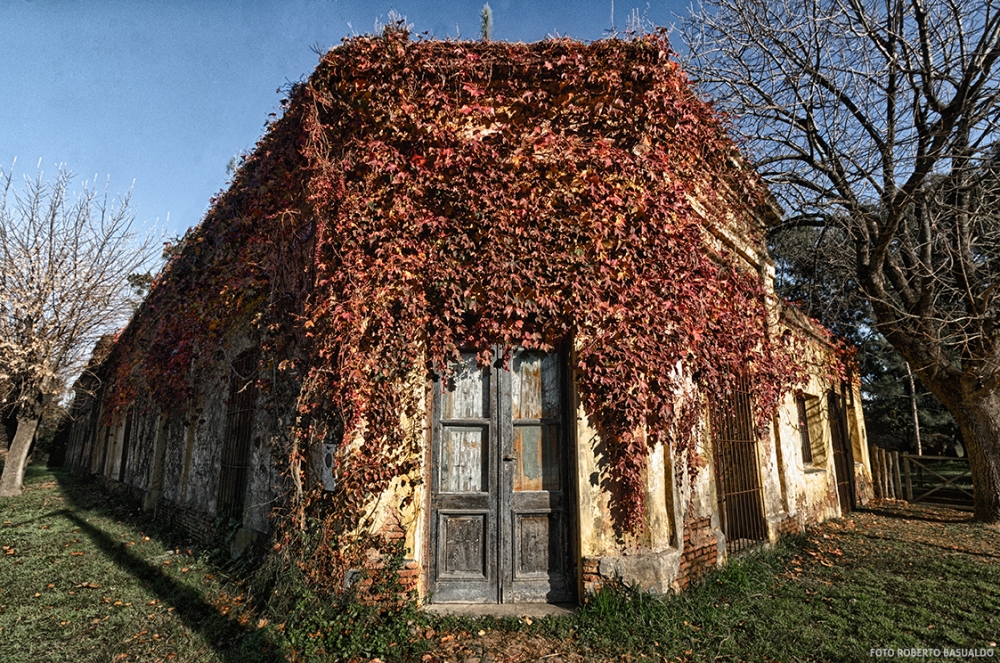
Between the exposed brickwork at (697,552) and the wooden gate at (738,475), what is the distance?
2.27 ft

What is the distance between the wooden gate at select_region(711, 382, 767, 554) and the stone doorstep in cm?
271

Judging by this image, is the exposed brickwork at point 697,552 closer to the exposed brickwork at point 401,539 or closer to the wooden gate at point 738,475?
the wooden gate at point 738,475

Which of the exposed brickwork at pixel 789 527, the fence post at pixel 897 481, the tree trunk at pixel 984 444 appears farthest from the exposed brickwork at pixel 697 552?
the fence post at pixel 897 481

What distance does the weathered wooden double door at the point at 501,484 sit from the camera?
4.90m

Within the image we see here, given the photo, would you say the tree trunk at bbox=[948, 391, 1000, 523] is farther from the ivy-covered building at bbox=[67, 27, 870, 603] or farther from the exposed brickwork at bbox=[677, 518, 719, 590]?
the exposed brickwork at bbox=[677, 518, 719, 590]

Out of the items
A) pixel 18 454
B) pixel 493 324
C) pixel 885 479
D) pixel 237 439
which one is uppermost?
pixel 493 324

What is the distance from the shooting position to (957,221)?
8430mm

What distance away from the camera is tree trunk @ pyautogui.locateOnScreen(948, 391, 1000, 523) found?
8.80 m

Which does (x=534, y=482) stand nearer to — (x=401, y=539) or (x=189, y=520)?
(x=401, y=539)

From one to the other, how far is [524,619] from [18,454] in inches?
598

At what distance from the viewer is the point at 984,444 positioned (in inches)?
350

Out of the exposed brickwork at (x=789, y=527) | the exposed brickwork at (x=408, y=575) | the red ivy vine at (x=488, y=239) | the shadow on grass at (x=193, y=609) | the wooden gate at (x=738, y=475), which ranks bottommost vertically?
the shadow on grass at (x=193, y=609)

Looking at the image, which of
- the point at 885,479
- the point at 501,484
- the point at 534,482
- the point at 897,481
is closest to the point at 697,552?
the point at 534,482

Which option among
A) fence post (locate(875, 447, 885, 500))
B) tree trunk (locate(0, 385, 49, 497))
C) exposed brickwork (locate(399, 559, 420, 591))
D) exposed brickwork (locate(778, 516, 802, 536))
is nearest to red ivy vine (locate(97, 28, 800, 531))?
exposed brickwork (locate(399, 559, 420, 591))
